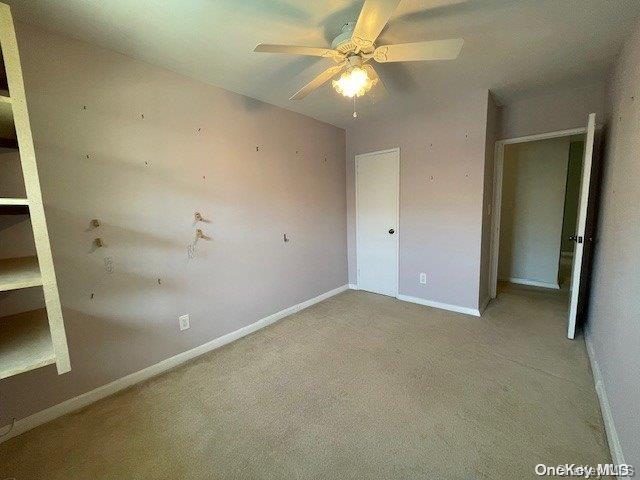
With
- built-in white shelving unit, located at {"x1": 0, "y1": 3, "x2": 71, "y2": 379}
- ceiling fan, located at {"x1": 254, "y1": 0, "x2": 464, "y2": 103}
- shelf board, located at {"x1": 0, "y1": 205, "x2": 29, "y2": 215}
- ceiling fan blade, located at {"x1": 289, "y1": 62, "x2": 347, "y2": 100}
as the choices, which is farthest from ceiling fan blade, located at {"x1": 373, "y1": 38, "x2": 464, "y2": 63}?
shelf board, located at {"x1": 0, "y1": 205, "x2": 29, "y2": 215}

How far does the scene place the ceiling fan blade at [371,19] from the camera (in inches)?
42.8

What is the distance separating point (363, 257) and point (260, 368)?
86.8 inches

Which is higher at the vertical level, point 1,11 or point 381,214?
point 1,11

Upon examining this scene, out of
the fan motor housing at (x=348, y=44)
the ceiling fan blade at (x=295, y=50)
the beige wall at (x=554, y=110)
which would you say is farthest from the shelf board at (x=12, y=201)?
the beige wall at (x=554, y=110)

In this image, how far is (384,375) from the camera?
1.99 metres

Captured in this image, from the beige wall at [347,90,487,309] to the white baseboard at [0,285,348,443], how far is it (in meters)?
1.92

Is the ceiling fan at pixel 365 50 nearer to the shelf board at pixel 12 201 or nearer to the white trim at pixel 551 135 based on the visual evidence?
the shelf board at pixel 12 201

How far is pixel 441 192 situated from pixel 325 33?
2.09 meters

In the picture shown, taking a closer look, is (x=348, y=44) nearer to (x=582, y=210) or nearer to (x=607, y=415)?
(x=582, y=210)

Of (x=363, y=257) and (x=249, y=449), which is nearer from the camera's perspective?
(x=249, y=449)

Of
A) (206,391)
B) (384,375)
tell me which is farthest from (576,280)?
(206,391)

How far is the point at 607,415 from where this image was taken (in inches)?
58.2

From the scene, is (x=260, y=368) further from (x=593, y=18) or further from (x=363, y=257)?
(x=593, y=18)

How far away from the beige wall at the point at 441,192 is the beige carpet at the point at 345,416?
795 millimetres
